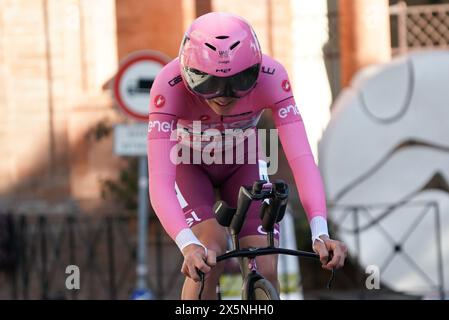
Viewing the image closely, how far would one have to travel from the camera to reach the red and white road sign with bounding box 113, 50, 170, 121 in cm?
1026

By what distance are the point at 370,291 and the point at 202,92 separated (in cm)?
742

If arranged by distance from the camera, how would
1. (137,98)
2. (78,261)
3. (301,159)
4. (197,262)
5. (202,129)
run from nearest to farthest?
(197,262)
(301,159)
(202,129)
(137,98)
(78,261)

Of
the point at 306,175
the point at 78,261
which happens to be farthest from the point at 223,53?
the point at 78,261

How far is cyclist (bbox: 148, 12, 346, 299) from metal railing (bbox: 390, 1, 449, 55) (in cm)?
1120

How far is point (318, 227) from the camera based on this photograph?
4.56 metres

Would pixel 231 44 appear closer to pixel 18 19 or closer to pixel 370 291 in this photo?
pixel 370 291

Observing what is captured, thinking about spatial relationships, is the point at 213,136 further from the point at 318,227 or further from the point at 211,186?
the point at 318,227

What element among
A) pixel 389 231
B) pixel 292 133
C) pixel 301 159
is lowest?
pixel 389 231

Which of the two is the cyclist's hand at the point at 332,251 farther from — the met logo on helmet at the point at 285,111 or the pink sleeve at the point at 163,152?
the met logo on helmet at the point at 285,111

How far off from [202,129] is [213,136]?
0.06m

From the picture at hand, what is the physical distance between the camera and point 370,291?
1145 centimetres

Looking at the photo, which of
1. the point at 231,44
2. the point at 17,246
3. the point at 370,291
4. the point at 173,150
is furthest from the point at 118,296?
the point at 231,44

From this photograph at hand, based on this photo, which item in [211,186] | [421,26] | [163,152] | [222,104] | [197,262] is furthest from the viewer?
[421,26]

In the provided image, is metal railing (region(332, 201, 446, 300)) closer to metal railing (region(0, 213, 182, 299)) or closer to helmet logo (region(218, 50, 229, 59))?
metal railing (region(0, 213, 182, 299))
